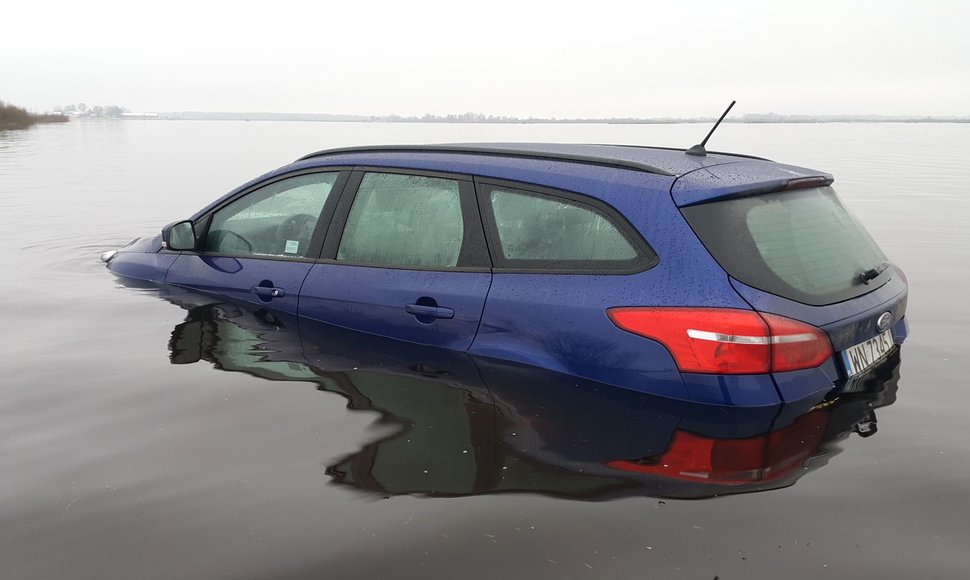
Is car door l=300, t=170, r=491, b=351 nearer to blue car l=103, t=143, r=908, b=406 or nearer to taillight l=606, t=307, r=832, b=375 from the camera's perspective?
blue car l=103, t=143, r=908, b=406

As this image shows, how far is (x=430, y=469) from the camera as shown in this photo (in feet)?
10.5

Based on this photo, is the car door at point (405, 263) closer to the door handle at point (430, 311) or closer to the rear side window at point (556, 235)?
the door handle at point (430, 311)

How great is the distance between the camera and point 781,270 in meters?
3.41

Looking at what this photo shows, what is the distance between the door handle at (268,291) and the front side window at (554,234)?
170 centimetres

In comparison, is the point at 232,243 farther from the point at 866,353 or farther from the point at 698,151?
the point at 866,353

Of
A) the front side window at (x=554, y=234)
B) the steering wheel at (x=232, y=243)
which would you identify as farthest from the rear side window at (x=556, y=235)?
the steering wheel at (x=232, y=243)

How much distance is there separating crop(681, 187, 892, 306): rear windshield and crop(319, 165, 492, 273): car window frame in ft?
3.52

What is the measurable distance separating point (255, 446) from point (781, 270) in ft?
7.88

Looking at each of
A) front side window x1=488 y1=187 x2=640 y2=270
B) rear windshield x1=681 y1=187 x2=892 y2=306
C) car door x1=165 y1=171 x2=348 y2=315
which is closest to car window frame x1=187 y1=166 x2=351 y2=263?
car door x1=165 y1=171 x2=348 y2=315

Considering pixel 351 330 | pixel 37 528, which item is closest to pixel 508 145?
→ pixel 351 330

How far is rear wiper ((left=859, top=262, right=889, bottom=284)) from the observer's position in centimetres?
373

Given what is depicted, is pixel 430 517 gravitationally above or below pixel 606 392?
below

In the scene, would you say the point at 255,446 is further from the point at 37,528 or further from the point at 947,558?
the point at 947,558

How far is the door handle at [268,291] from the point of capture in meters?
5.07
